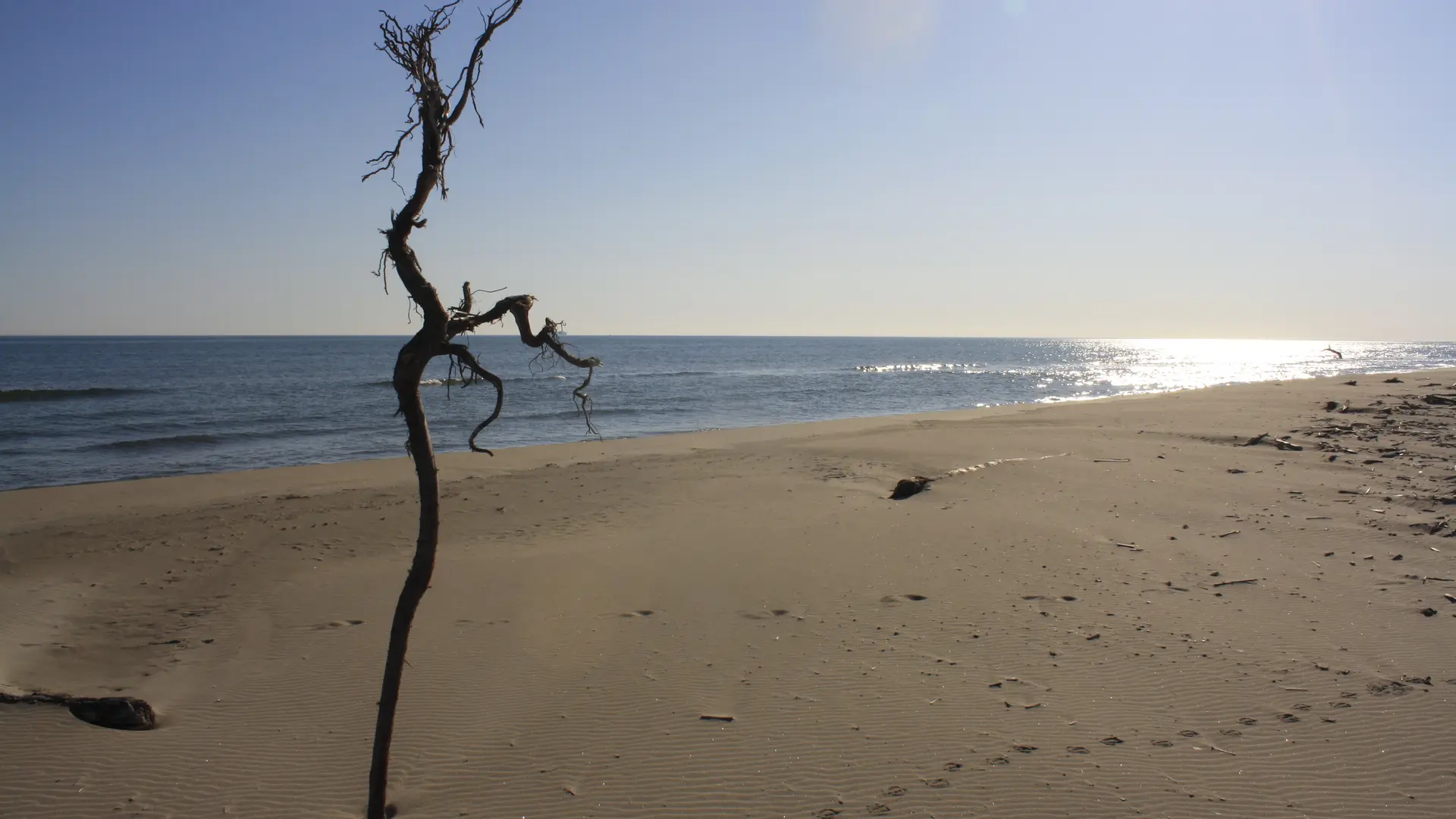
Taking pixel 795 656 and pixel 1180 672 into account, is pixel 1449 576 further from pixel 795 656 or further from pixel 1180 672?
pixel 795 656

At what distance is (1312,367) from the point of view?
2557 inches

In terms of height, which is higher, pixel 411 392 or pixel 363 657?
pixel 411 392

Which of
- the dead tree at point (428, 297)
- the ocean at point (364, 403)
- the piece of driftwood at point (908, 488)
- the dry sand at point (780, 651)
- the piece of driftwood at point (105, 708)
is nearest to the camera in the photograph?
the dead tree at point (428, 297)

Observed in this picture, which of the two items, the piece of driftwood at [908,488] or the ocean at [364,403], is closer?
the piece of driftwood at [908,488]

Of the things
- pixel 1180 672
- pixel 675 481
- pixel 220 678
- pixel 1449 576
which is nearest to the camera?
pixel 1180 672

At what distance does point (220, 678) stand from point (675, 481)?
27.6 feet

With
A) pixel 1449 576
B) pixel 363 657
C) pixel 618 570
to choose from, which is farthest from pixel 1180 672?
pixel 363 657

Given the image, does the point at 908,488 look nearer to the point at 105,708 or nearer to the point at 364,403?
the point at 105,708

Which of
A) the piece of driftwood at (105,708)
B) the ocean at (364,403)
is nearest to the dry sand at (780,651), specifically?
the piece of driftwood at (105,708)

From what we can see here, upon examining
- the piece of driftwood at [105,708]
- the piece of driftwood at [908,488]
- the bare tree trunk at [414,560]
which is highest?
the bare tree trunk at [414,560]

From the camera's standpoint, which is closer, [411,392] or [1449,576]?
[411,392]

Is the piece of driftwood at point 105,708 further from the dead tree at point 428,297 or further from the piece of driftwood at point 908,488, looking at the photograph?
the piece of driftwood at point 908,488

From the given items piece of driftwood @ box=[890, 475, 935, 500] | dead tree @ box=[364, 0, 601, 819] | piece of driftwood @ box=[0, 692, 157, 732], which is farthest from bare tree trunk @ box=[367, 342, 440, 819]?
piece of driftwood @ box=[890, 475, 935, 500]

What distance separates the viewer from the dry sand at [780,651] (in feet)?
14.8
